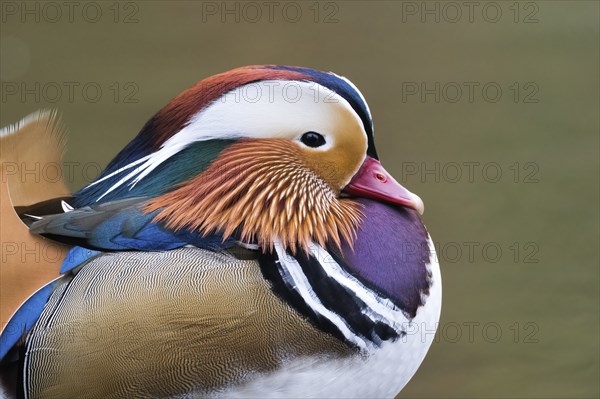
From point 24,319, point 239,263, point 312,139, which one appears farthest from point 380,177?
point 24,319

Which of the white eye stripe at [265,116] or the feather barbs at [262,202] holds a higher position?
the white eye stripe at [265,116]

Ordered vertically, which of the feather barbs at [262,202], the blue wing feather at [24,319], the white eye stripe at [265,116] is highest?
the white eye stripe at [265,116]

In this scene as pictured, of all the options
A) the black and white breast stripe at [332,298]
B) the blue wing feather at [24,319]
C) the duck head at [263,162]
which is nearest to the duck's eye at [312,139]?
the duck head at [263,162]

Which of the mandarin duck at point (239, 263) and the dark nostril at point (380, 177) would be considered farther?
the dark nostril at point (380, 177)

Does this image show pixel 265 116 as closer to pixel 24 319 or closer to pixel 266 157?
pixel 266 157

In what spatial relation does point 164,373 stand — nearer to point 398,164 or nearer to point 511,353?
point 511,353

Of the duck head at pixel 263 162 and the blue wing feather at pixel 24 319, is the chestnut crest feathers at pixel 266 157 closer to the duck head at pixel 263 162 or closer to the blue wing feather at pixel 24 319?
the duck head at pixel 263 162

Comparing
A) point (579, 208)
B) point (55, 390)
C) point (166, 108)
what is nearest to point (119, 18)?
point (579, 208)
